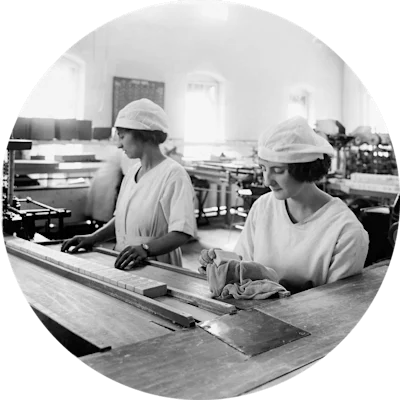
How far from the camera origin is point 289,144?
1.04 m

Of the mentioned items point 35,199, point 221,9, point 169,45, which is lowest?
point 35,199

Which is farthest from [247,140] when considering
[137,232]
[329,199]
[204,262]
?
[204,262]

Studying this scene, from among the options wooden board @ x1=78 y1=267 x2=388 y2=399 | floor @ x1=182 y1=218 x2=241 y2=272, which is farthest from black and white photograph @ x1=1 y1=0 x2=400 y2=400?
floor @ x1=182 y1=218 x2=241 y2=272

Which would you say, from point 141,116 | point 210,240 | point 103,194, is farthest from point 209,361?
point 210,240

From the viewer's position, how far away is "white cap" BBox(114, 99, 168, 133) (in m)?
1.50

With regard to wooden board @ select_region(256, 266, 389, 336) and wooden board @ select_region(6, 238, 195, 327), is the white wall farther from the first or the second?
wooden board @ select_region(256, 266, 389, 336)

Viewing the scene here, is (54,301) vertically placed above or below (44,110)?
below

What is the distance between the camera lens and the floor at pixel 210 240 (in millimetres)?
3146

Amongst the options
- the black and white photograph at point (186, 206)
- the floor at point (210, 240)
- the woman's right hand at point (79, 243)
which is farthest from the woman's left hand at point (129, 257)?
the floor at point (210, 240)

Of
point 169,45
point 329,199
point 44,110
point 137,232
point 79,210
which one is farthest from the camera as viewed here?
point 169,45

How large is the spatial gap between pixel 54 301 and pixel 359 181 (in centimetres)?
267

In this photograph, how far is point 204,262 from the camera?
3.48ft

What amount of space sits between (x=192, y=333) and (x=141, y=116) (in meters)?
0.96

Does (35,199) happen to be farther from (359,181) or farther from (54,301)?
(359,181)
